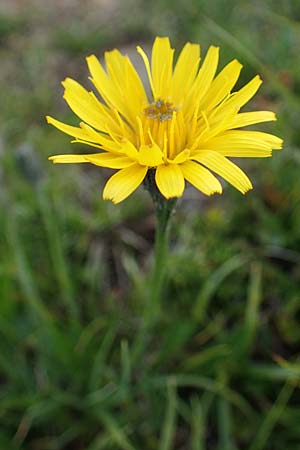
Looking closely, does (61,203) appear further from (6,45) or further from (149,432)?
(6,45)

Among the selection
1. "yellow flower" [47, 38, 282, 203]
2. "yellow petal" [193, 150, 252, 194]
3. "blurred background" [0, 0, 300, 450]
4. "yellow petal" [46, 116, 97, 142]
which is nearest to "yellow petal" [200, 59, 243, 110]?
"yellow flower" [47, 38, 282, 203]

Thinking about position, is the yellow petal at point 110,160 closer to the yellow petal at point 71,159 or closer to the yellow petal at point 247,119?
the yellow petal at point 71,159

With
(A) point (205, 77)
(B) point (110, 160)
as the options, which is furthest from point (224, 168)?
(A) point (205, 77)

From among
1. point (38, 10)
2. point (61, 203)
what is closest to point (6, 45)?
point (38, 10)

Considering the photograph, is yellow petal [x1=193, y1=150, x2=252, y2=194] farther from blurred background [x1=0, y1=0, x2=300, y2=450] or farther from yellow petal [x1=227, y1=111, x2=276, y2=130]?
blurred background [x1=0, y1=0, x2=300, y2=450]

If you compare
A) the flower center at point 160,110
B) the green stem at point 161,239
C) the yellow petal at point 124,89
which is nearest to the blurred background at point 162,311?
the green stem at point 161,239

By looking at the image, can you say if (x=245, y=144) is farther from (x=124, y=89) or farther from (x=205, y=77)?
(x=124, y=89)
